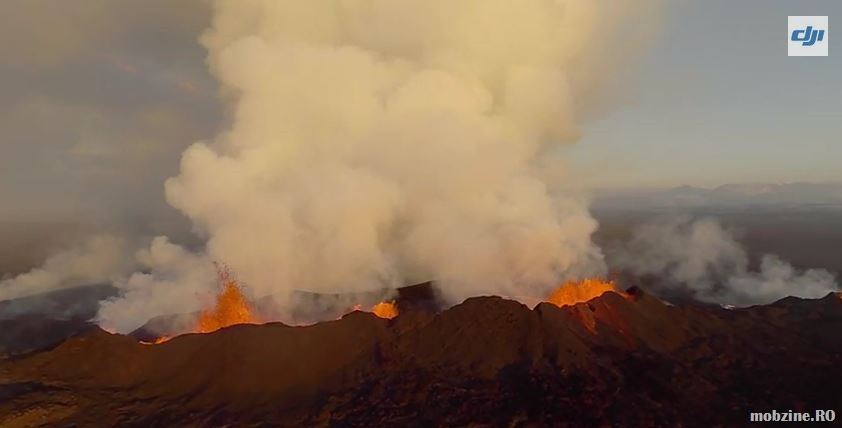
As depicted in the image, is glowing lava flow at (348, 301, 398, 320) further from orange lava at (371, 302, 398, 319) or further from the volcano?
the volcano

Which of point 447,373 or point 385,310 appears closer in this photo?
point 447,373

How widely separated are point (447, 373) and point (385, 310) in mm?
20255

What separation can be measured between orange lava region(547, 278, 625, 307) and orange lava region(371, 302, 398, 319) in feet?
55.9

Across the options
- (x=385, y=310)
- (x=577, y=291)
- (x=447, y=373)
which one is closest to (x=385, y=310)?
(x=385, y=310)

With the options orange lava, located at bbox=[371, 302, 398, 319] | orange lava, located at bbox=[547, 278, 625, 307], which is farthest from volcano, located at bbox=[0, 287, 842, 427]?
orange lava, located at bbox=[371, 302, 398, 319]

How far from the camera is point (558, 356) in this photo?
4309 cm

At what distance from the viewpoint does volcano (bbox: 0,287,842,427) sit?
36688mm

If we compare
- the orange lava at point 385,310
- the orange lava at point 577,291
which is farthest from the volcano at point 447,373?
the orange lava at point 385,310

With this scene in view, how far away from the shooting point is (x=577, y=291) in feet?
200

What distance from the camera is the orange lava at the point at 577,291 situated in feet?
197

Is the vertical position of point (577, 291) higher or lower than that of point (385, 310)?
higher

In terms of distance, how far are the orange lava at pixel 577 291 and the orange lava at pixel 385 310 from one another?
17.0 metres

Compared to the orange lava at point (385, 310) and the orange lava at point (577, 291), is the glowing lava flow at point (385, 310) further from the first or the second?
the orange lava at point (577, 291)

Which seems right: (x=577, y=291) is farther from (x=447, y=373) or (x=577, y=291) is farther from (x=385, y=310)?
(x=447, y=373)
